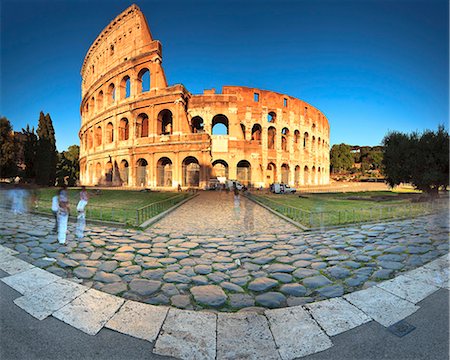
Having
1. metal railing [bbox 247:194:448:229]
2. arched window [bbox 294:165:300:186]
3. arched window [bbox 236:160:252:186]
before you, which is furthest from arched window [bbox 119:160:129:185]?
arched window [bbox 294:165:300:186]

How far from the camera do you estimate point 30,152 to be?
22969 mm

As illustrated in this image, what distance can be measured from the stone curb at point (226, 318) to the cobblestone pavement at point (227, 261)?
0.29m

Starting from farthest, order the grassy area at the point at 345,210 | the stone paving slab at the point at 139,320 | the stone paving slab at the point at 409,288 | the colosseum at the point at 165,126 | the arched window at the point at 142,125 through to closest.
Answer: the arched window at the point at 142,125, the colosseum at the point at 165,126, the grassy area at the point at 345,210, the stone paving slab at the point at 409,288, the stone paving slab at the point at 139,320

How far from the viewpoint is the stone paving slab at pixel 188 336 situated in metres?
2.19

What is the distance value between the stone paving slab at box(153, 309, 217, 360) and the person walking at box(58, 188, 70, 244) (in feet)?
15.4

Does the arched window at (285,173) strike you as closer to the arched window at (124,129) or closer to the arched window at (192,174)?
the arched window at (192,174)

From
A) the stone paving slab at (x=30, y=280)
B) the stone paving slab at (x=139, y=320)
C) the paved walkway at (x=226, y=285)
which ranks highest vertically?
the stone paving slab at (x=30, y=280)

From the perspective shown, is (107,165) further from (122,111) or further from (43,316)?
(43,316)

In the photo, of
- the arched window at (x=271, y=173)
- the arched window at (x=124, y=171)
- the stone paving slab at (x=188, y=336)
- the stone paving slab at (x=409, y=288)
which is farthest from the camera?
the arched window at (x=271, y=173)

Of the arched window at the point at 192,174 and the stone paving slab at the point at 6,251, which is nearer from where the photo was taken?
the stone paving slab at the point at 6,251

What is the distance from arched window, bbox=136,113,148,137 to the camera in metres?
30.3

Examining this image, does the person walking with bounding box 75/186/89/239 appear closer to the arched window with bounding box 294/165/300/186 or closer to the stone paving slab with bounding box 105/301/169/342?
the stone paving slab with bounding box 105/301/169/342

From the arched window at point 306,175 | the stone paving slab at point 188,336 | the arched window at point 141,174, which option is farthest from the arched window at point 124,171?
the stone paving slab at point 188,336

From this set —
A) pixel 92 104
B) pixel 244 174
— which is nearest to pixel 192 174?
pixel 244 174
